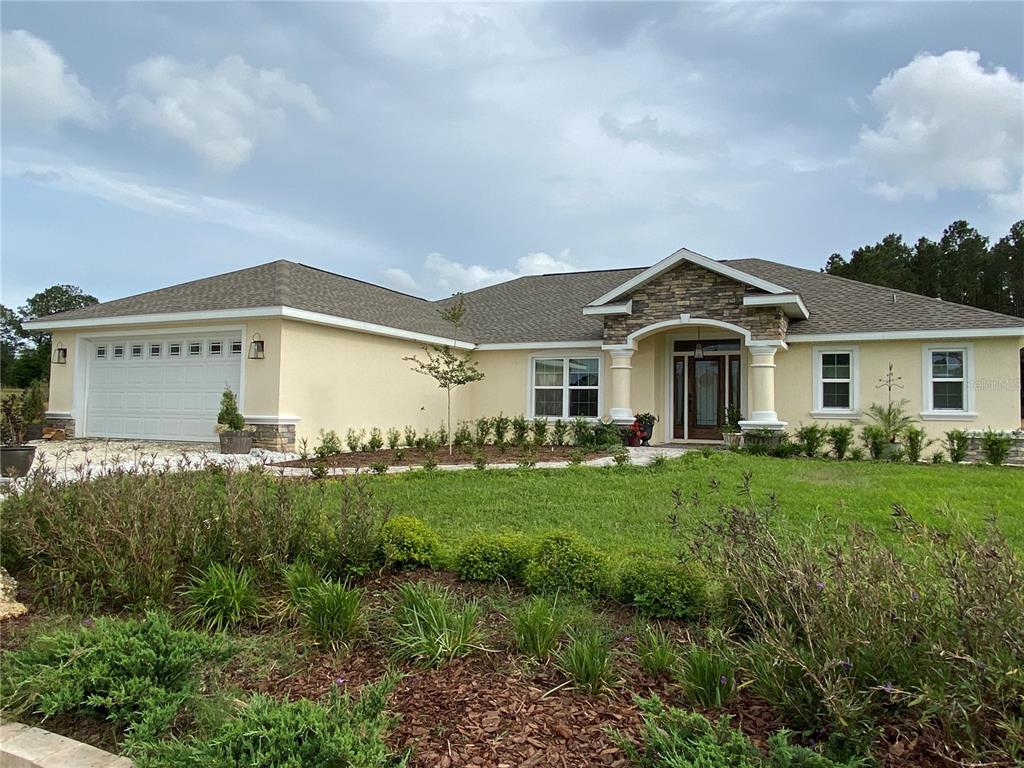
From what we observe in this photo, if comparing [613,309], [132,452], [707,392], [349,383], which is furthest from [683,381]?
[132,452]

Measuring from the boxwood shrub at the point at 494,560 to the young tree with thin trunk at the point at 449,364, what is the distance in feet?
31.1

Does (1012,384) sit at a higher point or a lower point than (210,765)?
higher

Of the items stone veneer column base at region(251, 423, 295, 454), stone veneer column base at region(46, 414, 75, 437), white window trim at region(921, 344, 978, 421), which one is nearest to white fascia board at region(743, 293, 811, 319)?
white window trim at region(921, 344, 978, 421)

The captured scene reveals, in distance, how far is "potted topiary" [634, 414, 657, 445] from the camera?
49.6 feet

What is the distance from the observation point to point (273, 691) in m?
2.79

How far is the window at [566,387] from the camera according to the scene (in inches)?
666

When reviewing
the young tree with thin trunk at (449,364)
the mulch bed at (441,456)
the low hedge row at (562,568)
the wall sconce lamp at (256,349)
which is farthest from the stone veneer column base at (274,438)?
the low hedge row at (562,568)

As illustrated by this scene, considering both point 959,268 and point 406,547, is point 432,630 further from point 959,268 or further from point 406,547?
point 959,268

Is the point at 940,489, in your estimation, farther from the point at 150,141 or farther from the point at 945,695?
the point at 150,141

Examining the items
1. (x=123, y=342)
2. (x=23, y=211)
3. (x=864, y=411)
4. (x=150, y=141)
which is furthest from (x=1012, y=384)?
(x=123, y=342)

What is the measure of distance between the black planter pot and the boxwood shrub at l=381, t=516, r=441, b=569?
7.41 meters

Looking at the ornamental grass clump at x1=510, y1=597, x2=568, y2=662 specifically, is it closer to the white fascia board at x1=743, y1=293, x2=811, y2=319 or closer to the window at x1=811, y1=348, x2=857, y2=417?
the white fascia board at x1=743, y1=293, x2=811, y2=319

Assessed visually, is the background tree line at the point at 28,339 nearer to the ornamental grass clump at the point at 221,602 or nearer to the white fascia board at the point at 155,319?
the white fascia board at the point at 155,319

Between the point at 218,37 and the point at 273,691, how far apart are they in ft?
33.7
